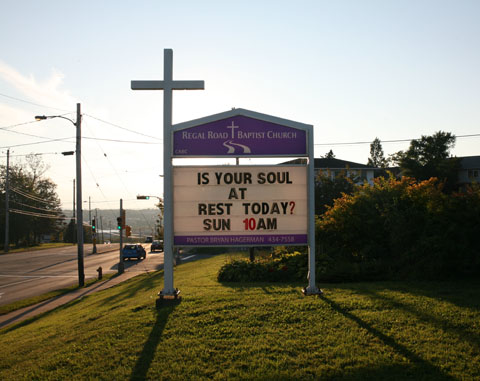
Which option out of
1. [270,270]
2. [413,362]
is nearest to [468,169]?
[270,270]

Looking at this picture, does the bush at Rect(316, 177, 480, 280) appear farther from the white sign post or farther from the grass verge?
the grass verge

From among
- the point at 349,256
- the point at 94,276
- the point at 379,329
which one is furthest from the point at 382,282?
the point at 94,276

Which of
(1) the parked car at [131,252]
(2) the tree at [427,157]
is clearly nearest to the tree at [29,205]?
(1) the parked car at [131,252]

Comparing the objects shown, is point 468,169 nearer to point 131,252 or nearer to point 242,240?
point 131,252

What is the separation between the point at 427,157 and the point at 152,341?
68.4 meters

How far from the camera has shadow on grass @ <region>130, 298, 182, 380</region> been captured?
19.8ft

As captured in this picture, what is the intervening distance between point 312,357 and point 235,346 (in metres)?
1.35

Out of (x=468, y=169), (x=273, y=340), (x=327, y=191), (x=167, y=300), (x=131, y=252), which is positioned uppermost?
(x=468, y=169)

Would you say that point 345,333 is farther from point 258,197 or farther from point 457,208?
point 457,208

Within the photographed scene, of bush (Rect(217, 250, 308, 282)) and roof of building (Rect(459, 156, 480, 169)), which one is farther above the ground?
roof of building (Rect(459, 156, 480, 169))

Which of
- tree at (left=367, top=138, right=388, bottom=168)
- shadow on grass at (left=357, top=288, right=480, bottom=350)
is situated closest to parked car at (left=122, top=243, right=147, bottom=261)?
shadow on grass at (left=357, top=288, right=480, bottom=350)

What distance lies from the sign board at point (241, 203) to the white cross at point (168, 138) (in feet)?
0.64

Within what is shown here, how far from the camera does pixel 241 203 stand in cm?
957

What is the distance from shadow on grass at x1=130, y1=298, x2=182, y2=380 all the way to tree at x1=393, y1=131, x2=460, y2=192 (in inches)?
2388
